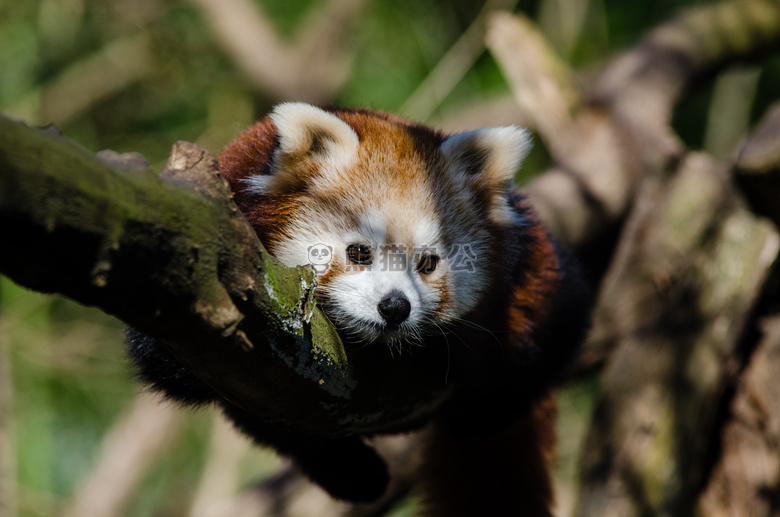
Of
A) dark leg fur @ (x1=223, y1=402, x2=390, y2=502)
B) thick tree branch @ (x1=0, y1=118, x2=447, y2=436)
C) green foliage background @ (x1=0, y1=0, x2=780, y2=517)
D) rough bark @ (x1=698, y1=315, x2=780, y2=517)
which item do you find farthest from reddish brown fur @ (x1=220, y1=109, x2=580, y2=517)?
green foliage background @ (x1=0, y1=0, x2=780, y2=517)

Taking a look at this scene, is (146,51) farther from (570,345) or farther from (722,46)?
(570,345)

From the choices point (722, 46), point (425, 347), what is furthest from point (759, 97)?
point (425, 347)

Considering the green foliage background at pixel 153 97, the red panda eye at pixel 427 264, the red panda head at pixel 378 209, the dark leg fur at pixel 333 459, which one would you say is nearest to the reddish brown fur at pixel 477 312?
the red panda head at pixel 378 209

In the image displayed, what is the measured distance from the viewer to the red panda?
6.42 feet

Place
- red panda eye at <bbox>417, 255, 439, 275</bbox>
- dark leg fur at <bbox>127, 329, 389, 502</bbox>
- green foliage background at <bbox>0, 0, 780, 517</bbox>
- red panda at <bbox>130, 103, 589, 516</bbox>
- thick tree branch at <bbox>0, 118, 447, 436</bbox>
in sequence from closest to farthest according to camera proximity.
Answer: thick tree branch at <bbox>0, 118, 447, 436</bbox>
dark leg fur at <bbox>127, 329, 389, 502</bbox>
red panda at <bbox>130, 103, 589, 516</bbox>
red panda eye at <bbox>417, 255, 439, 275</bbox>
green foliage background at <bbox>0, 0, 780, 517</bbox>

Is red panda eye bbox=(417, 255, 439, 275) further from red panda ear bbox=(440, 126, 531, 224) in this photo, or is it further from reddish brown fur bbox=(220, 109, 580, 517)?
red panda ear bbox=(440, 126, 531, 224)

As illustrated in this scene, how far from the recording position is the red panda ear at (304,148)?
2.04 metres

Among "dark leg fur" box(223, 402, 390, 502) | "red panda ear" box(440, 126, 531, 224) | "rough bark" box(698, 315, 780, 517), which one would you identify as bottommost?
"dark leg fur" box(223, 402, 390, 502)

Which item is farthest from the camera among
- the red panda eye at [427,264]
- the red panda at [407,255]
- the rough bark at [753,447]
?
the rough bark at [753,447]

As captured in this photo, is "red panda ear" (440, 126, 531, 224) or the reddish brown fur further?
"red panda ear" (440, 126, 531, 224)

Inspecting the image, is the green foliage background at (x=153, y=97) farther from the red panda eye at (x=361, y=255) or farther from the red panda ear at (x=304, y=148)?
the red panda eye at (x=361, y=255)

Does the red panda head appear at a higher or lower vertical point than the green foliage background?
higher

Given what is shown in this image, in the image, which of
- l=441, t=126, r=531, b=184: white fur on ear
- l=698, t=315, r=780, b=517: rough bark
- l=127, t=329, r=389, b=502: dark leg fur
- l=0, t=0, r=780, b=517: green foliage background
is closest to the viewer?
l=127, t=329, r=389, b=502: dark leg fur

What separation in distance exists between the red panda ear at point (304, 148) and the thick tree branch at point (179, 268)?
64 centimetres
